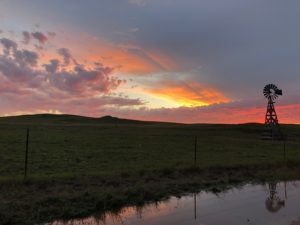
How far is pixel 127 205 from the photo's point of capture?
11250mm

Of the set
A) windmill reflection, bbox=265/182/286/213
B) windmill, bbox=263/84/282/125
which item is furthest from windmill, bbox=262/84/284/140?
windmill reflection, bbox=265/182/286/213

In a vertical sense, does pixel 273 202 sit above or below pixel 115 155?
below

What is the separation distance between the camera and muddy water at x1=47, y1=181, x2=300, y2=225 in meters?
9.70

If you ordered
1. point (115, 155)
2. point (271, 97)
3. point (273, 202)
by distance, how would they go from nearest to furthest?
point (273, 202) → point (115, 155) → point (271, 97)

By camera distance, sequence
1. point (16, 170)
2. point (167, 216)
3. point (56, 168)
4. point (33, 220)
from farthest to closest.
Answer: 1. point (56, 168)
2. point (16, 170)
3. point (167, 216)
4. point (33, 220)

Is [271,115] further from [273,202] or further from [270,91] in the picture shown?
[273,202]

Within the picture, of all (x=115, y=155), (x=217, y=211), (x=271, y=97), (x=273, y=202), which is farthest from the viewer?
(x=271, y=97)

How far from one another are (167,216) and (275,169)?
37.4 ft

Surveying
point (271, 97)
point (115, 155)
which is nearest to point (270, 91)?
point (271, 97)

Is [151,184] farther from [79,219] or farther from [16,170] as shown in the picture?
[16,170]

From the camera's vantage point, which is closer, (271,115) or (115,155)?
(115,155)

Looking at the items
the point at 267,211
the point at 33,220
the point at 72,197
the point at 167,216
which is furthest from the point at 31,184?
the point at 267,211

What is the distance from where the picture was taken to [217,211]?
10.9 m

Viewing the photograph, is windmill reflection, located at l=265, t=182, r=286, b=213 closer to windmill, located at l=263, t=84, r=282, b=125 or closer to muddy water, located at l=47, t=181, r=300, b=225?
muddy water, located at l=47, t=181, r=300, b=225
